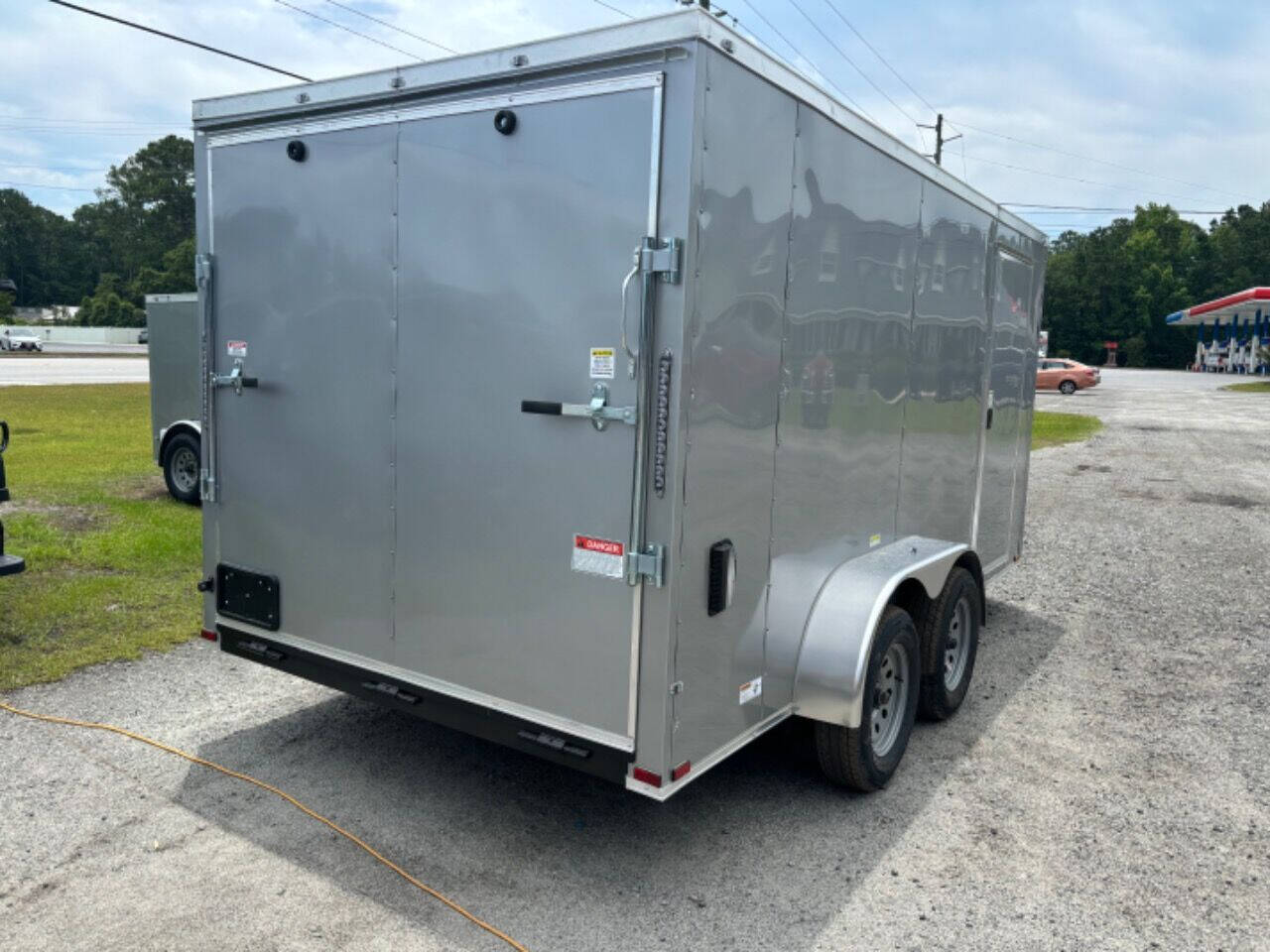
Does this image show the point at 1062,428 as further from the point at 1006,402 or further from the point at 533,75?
the point at 533,75

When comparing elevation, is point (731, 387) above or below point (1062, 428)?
above

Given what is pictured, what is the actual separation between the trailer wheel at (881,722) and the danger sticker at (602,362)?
5.39 ft

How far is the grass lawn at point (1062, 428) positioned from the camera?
67.9 ft

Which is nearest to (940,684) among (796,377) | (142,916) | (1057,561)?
A: (796,377)

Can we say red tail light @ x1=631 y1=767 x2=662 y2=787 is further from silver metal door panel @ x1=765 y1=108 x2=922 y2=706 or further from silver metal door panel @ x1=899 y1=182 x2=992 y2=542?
silver metal door panel @ x1=899 y1=182 x2=992 y2=542

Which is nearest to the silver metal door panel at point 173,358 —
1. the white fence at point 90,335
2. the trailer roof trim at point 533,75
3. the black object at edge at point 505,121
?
the trailer roof trim at point 533,75

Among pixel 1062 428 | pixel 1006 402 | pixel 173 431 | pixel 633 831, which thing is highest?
pixel 1006 402

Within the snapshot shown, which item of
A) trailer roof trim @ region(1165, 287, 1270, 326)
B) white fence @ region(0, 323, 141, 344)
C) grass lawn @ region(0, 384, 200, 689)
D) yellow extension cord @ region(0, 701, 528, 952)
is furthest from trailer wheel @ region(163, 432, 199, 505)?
white fence @ region(0, 323, 141, 344)

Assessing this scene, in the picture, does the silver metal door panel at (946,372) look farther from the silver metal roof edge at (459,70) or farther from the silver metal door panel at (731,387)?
the silver metal roof edge at (459,70)

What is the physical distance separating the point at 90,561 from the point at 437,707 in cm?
497

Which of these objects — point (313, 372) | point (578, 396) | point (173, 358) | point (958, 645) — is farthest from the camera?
point (173, 358)

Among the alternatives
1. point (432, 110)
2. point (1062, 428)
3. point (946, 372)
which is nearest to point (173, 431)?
point (432, 110)

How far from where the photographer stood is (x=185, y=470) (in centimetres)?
991

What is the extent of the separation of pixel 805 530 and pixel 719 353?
0.99 metres
